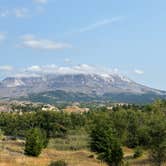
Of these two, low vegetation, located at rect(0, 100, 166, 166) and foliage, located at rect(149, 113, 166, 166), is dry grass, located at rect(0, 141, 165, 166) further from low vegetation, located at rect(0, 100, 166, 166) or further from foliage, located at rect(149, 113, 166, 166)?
foliage, located at rect(149, 113, 166, 166)

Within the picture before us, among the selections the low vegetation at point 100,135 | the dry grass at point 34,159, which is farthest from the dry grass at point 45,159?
the low vegetation at point 100,135

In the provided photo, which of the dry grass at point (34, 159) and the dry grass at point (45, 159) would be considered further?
the dry grass at point (45, 159)

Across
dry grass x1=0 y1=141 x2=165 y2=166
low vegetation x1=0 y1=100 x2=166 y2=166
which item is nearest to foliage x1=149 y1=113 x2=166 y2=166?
low vegetation x1=0 y1=100 x2=166 y2=166

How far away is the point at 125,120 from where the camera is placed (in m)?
128

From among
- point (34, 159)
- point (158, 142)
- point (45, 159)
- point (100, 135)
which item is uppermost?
point (158, 142)

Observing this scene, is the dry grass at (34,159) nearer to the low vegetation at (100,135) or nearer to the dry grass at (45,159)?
the dry grass at (45,159)

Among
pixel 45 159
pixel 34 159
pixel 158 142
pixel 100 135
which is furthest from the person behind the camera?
pixel 100 135

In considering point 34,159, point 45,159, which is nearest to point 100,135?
point 45,159

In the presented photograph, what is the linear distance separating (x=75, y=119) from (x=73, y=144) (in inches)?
1695

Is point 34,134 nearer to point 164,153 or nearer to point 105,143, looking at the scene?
point 105,143

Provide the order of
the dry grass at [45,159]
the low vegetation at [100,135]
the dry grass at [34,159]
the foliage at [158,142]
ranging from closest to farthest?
the dry grass at [34,159] < the dry grass at [45,159] < the foliage at [158,142] < the low vegetation at [100,135]

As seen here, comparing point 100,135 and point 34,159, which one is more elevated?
point 100,135

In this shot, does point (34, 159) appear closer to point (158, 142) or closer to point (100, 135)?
point (158, 142)

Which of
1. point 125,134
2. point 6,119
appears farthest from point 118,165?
point 6,119
